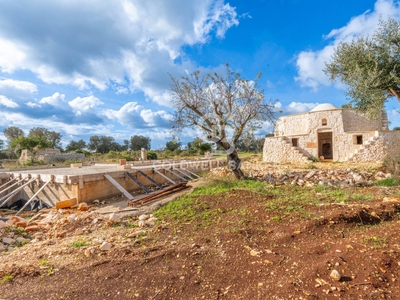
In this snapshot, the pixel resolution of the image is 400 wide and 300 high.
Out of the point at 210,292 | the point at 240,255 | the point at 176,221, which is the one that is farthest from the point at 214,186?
the point at 210,292

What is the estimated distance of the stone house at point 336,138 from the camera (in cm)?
1623

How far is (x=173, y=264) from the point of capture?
3094mm

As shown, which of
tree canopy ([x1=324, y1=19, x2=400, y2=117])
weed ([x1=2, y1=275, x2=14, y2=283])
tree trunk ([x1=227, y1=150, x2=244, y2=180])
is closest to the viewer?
weed ([x1=2, y1=275, x2=14, y2=283])

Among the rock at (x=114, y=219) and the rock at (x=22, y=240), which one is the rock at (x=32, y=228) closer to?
the rock at (x=22, y=240)

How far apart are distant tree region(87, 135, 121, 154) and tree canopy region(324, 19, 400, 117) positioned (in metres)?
42.1

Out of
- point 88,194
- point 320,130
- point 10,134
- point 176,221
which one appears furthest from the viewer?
point 10,134

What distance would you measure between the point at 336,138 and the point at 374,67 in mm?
12301

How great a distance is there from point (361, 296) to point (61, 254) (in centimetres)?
454

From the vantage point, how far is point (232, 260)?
3.07 metres

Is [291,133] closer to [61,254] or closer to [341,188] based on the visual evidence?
[341,188]

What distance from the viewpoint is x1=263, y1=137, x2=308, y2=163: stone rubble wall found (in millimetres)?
18469

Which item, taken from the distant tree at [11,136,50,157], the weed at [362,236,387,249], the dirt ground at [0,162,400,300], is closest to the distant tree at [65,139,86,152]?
the distant tree at [11,136,50,157]

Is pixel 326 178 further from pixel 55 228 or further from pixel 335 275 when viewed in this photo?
pixel 55 228

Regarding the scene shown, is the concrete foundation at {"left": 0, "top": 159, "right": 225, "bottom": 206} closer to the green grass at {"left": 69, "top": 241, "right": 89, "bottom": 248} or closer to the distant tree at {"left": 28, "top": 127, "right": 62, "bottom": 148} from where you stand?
the green grass at {"left": 69, "top": 241, "right": 89, "bottom": 248}
